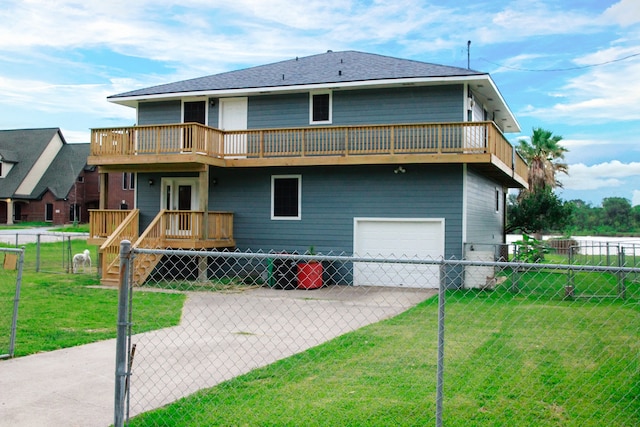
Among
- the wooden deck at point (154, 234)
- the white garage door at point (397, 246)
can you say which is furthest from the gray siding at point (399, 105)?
the wooden deck at point (154, 234)

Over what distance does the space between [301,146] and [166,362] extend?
12.1 m

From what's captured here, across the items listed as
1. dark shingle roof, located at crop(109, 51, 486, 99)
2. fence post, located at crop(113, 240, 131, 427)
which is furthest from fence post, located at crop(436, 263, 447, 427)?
dark shingle roof, located at crop(109, 51, 486, 99)

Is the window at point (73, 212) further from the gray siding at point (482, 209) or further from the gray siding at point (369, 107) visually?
the gray siding at point (482, 209)

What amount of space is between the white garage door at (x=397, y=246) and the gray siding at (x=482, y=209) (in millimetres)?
1165

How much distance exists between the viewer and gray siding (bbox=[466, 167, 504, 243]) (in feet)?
62.4

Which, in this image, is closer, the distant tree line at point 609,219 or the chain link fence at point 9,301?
the chain link fence at point 9,301

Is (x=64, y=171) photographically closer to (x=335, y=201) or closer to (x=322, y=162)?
(x=335, y=201)

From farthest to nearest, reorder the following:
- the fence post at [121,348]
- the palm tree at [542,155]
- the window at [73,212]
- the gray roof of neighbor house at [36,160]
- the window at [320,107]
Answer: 1. the window at [73,212]
2. the gray roof of neighbor house at [36,160]
3. the palm tree at [542,155]
4. the window at [320,107]
5. the fence post at [121,348]

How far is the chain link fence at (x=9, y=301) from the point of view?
7641mm

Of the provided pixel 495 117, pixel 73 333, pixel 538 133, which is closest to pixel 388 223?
pixel 495 117

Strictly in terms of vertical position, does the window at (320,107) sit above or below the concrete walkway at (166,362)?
above

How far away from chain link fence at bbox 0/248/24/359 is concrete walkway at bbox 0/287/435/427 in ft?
1.39

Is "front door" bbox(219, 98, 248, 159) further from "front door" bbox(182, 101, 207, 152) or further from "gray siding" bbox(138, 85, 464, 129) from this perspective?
"front door" bbox(182, 101, 207, 152)

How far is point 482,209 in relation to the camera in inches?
846
